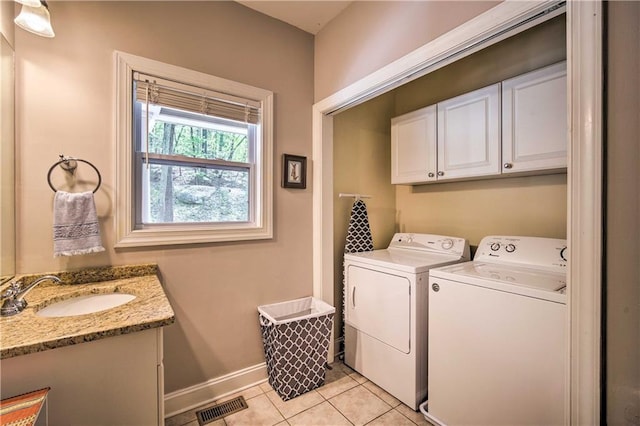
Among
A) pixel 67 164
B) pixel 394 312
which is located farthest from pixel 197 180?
pixel 394 312

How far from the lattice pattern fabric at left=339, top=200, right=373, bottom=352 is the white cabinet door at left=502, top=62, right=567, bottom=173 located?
1092 millimetres

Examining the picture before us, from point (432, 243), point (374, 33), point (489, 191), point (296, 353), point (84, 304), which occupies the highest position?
point (374, 33)

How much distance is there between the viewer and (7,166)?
1.32 metres

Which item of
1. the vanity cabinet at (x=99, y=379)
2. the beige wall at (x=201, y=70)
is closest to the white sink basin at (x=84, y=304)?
the beige wall at (x=201, y=70)

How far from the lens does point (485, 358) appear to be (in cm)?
144

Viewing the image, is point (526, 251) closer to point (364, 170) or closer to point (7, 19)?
point (364, 170)

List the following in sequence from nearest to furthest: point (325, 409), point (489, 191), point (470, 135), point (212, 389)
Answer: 1. point (325, 409)
2. point (212, 389)
3. point (470, 135)
4. point (489, 191)

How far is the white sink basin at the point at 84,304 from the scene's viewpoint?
51.1 inches

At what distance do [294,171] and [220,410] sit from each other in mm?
1713

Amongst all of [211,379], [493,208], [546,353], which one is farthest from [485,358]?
[211,379]

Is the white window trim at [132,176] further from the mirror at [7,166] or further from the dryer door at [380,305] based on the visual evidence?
the dryer door at [380,305]

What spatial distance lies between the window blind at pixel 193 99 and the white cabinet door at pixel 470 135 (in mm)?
1452

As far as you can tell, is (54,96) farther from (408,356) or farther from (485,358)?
(485,358)

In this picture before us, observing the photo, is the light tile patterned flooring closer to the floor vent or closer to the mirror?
the floor vent
